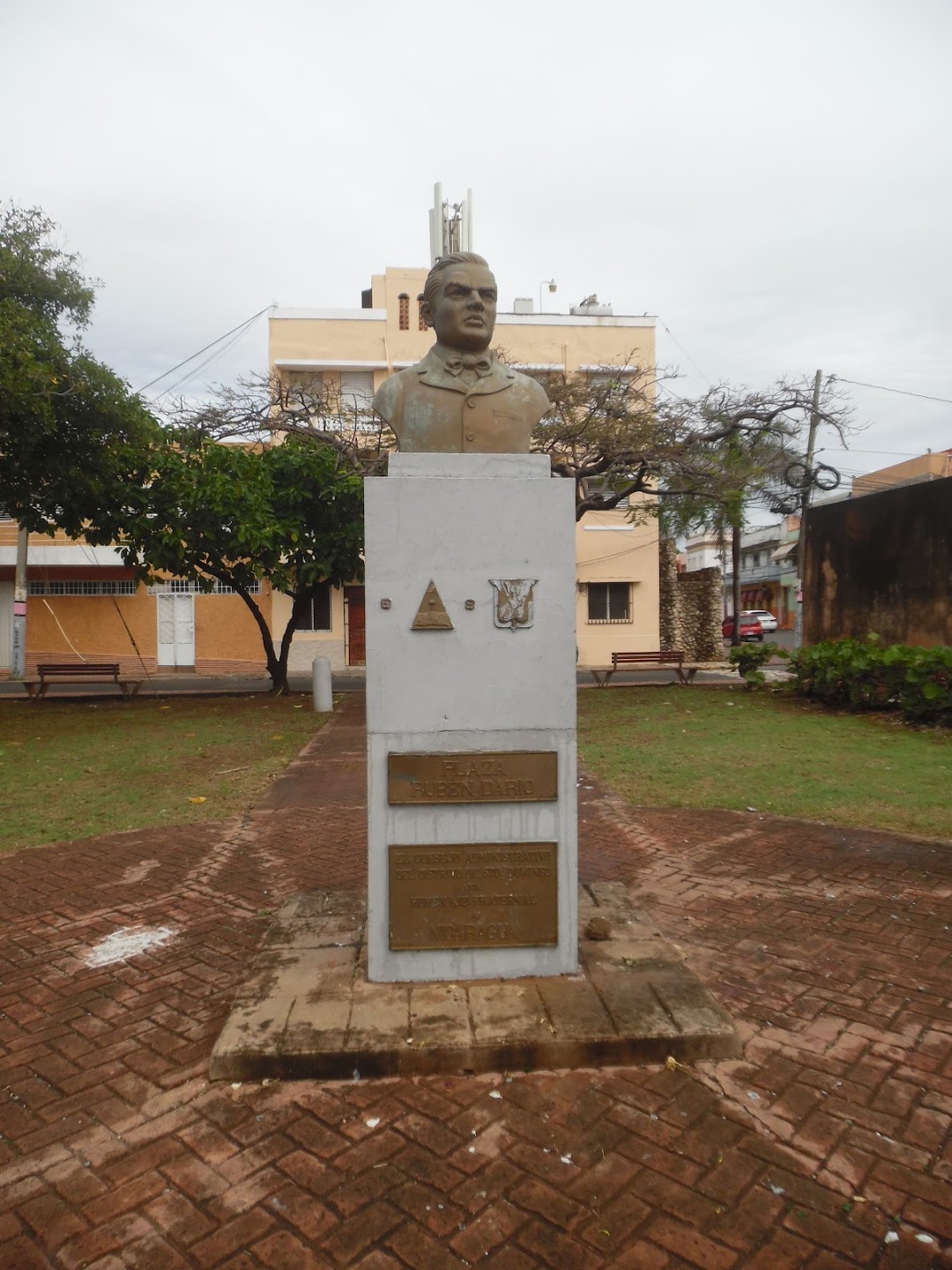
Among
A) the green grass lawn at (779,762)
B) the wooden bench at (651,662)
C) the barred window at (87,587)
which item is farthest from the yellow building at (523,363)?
the green grass lawn at (779,762)

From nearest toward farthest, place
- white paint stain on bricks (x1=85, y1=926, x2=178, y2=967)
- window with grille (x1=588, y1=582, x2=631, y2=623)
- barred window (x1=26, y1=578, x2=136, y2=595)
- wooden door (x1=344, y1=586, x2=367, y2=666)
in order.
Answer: white paint stain on bricks (x1=85, y1=926, x2=178, y2=967), wooden door (x1=344, y1=586, x2=367, y2=666), window with grille (x1=588, y1=582, x2=631, y2=623), barred window (x1=26, y1=578, x2=136, y2=595)

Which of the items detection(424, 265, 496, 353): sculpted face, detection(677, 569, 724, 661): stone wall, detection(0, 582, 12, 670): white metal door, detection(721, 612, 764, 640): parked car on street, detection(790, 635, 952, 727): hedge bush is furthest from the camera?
detection(721, 612, 764, 640): parked car on street

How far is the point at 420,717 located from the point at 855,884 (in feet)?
9.96

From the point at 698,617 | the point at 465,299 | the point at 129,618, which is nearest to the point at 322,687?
the point at 465,299

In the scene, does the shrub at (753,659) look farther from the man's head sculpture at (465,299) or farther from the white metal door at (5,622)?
the white metal door at (5,622)

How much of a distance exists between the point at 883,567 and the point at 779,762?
575 cm

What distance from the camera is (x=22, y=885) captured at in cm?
485

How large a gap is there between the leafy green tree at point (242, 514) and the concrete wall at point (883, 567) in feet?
25.9

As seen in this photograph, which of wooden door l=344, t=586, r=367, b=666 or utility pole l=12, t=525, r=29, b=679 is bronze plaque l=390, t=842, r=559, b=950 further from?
wooden door l=344, t=586, r=367, b=666

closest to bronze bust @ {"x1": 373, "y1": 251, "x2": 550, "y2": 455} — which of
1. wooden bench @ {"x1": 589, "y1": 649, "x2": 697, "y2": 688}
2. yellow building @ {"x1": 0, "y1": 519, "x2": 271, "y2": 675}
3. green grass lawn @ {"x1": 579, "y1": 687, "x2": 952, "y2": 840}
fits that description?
green grass lawn @ {"x1": 579, "y1": 687, "x2": 952, "y2": 840}

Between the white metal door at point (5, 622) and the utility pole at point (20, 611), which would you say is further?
the white metal door at point (5, 622)

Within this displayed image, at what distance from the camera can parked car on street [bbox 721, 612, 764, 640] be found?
3036 centimetres

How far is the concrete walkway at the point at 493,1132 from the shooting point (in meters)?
2.10

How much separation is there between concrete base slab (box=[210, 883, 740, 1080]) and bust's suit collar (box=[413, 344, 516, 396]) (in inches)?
98.5
